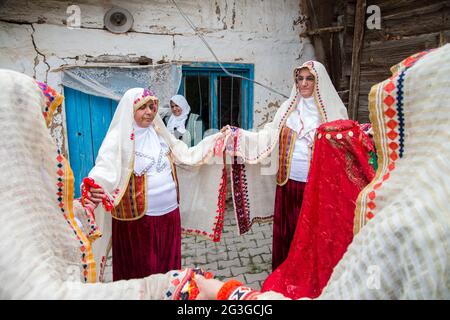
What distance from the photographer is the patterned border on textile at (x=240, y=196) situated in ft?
11.6

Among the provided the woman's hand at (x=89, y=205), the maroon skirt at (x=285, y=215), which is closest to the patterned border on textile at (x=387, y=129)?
the woman's hand at (x=89, y=205)

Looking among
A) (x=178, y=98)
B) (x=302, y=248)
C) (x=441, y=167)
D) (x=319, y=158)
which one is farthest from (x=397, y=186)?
(x=178, y=98)

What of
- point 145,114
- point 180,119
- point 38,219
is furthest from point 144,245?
point 180,119

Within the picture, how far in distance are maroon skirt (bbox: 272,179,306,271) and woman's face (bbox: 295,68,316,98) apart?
3.00 feet

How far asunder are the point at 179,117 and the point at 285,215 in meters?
2.66

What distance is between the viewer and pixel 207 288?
→ 124cm

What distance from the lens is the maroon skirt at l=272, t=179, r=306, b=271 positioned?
10.5ft

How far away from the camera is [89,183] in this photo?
86.4 inches

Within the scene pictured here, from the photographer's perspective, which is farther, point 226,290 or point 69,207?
point 69,207

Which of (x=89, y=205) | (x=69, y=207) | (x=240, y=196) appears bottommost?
(x=240, y=196)

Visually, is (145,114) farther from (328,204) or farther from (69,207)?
(328,204)

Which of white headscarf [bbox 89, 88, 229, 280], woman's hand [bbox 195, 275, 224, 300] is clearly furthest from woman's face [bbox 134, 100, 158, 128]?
woman's hand [bbox 195, 275, 224, 300]
